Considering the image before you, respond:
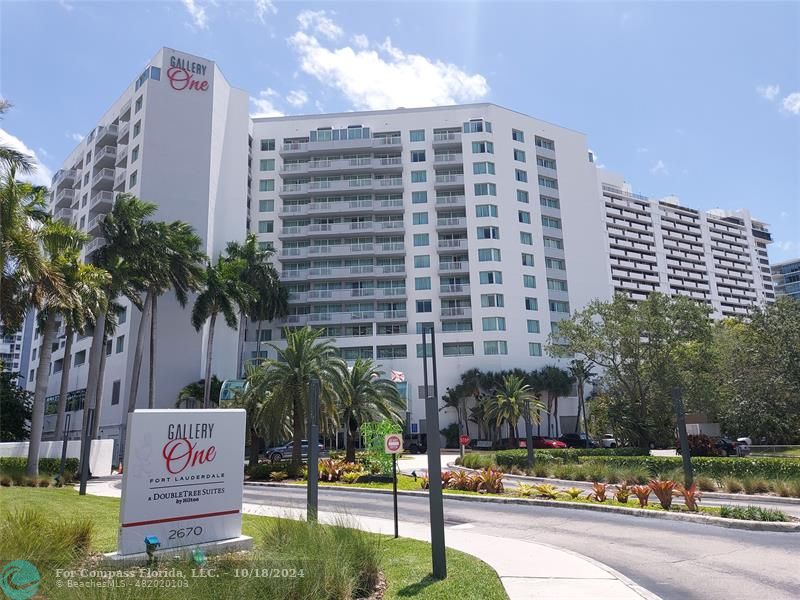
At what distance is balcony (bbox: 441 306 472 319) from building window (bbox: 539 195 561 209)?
19.2 meters

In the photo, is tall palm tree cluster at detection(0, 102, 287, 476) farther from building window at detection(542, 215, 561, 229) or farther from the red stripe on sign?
building window at detection(542, 215, 561, 229)

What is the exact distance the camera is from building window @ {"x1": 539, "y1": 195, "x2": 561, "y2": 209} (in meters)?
77.0

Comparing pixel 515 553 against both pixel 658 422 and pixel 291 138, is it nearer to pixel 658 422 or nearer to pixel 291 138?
pixel 658 422

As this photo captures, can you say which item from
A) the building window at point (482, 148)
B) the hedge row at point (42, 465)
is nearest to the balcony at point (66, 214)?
the hedge row at point (42, 465)

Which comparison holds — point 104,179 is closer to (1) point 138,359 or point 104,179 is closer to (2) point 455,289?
(1) point 138,359

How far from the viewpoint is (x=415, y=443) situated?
6275 cm

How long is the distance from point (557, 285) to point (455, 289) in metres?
14.3

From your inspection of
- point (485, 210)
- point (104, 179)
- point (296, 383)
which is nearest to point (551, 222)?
point (485, 210)

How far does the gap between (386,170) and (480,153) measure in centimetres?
1279

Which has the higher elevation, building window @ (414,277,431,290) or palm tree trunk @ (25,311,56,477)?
building window @ (414,277,431,290)

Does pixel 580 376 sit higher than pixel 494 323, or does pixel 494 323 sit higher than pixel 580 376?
pixel 494 323

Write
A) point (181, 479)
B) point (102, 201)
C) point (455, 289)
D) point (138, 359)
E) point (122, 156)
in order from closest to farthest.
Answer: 1. point (181, 479)
2. point (138, 359)
3. point (122, 156)
4. point (102, 201)
5. point (455, 289)

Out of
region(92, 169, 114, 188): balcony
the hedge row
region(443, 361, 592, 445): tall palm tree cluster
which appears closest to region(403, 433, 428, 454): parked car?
region(443, 361, 592, 445): tall palm tree cluster

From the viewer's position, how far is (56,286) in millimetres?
19125
